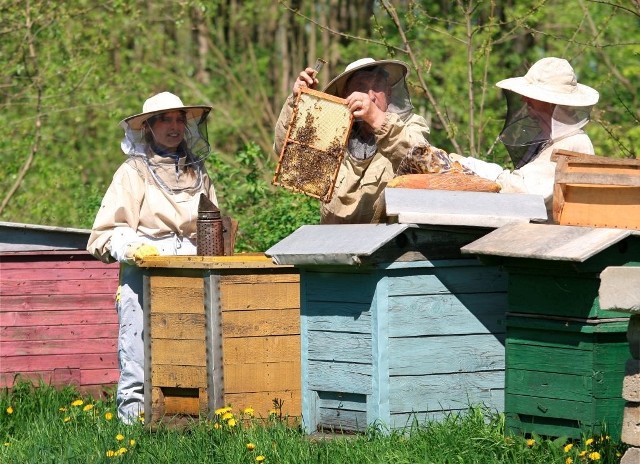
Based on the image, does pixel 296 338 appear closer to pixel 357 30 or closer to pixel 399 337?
pixel 399 337

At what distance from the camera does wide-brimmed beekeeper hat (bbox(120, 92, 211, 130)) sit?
5.59 meters

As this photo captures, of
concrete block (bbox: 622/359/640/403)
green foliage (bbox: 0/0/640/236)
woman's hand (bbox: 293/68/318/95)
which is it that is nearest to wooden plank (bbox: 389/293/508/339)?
concrete block (bbox: 622/359/640/403)

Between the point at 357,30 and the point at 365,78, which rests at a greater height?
the point at 357,30

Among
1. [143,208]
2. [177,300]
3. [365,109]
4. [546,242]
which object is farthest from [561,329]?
[143,208]

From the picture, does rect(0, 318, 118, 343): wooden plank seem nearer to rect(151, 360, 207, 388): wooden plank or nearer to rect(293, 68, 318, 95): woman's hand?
rect(151, 360, 207, 388): wooden plank

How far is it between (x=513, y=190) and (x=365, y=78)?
91cm

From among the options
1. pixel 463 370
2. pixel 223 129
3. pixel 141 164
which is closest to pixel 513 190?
pixel 463 370

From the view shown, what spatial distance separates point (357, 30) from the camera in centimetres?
1664

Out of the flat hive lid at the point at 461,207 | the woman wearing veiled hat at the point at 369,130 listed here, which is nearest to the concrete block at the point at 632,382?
the flat hive lid at the point at 461,207

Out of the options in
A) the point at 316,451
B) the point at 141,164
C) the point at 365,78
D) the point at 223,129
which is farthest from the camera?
the point at 223,129

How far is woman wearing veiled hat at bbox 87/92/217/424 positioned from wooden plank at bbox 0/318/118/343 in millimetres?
958

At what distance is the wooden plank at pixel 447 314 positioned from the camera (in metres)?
4.51

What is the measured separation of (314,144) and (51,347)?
8.01 ft

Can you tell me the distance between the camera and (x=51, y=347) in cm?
663
